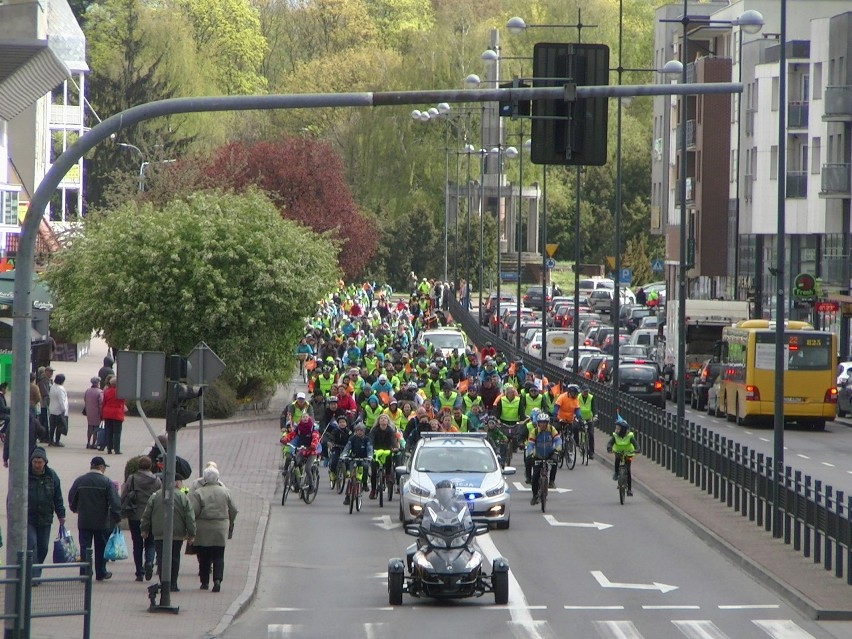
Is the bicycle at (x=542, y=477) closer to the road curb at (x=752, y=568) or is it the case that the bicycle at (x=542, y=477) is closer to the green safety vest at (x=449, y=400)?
the road curb at (x=752, y=568)

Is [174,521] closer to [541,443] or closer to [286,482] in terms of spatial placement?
[286,482]

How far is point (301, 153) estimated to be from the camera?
3066 inches

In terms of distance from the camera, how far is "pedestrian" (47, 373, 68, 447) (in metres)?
33.5

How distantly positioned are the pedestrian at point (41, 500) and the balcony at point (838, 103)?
49.5m

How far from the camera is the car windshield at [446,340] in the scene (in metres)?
55.7

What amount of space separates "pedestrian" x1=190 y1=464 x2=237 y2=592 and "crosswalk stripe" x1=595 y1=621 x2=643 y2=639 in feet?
13.4

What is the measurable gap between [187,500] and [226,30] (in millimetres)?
108421

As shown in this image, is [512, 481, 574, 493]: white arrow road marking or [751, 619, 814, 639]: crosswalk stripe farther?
[512, 481, 574, 493]: white arrow road marking

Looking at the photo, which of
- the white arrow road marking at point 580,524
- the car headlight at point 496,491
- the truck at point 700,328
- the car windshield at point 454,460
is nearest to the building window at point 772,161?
the truck at point 700,328

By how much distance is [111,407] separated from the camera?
106 feet

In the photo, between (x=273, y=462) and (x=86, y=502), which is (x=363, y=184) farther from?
(x=86, y=502)

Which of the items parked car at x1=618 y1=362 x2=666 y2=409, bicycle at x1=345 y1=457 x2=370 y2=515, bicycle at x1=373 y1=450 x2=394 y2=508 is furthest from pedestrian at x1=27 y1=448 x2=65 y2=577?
parked car at x1=618 y1=362 x2=666 y2=409

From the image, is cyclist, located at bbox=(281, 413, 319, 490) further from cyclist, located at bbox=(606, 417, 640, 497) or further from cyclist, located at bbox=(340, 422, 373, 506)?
cyclist, located at bbox=(606, 417, 640, 497)

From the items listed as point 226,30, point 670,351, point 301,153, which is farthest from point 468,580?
point 226,30
